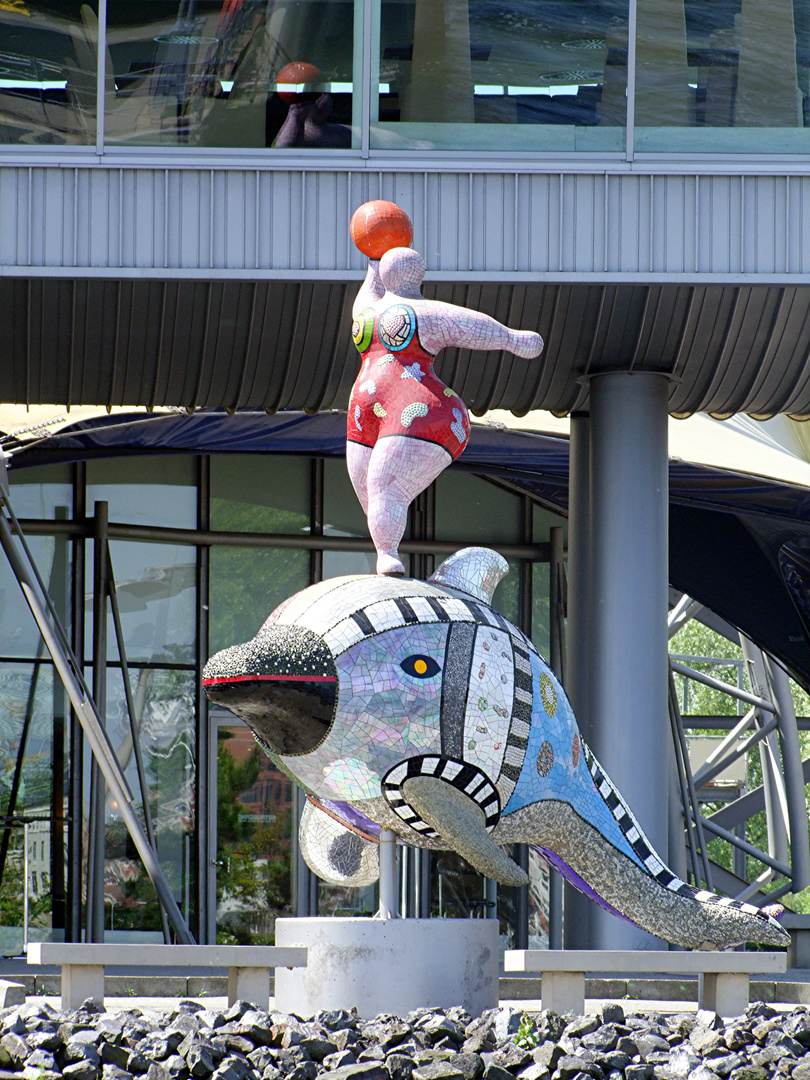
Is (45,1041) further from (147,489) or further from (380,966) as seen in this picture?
(147,489)

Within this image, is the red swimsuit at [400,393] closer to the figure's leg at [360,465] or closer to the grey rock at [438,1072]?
the figure's leg at [360,465]

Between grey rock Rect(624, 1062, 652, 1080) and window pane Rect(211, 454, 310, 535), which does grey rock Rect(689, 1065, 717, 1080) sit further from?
window pane Rect(211, 454, 310, 535)

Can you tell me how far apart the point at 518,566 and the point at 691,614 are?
3074 mm

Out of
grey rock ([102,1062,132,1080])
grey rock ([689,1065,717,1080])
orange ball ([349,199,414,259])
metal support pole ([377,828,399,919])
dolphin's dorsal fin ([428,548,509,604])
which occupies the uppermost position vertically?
orange ball ([349,199,414,259])

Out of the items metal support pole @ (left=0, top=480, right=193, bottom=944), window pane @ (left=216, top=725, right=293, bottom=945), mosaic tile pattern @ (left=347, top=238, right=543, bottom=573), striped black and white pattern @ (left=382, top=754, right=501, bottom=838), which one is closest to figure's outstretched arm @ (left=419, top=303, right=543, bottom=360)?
mosaic tile pattern @ (left=347, top=238, right=543, bottom=573)

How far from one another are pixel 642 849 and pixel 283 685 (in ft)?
7.44

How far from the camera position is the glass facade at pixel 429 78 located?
10.0 m

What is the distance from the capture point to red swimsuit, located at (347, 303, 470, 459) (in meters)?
7.04

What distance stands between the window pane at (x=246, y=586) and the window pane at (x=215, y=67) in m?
7.16

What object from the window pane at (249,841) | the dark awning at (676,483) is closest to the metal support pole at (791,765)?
the dark awning at (676,483)

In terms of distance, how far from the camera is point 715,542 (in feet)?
52.3

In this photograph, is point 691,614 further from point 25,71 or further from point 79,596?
point 25,71

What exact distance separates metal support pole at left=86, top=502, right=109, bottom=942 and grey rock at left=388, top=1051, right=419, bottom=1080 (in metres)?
9.76

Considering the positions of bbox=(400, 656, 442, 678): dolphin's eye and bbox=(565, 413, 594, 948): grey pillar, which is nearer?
bbox=(400, 656, 442, 678): dolphin's eye
